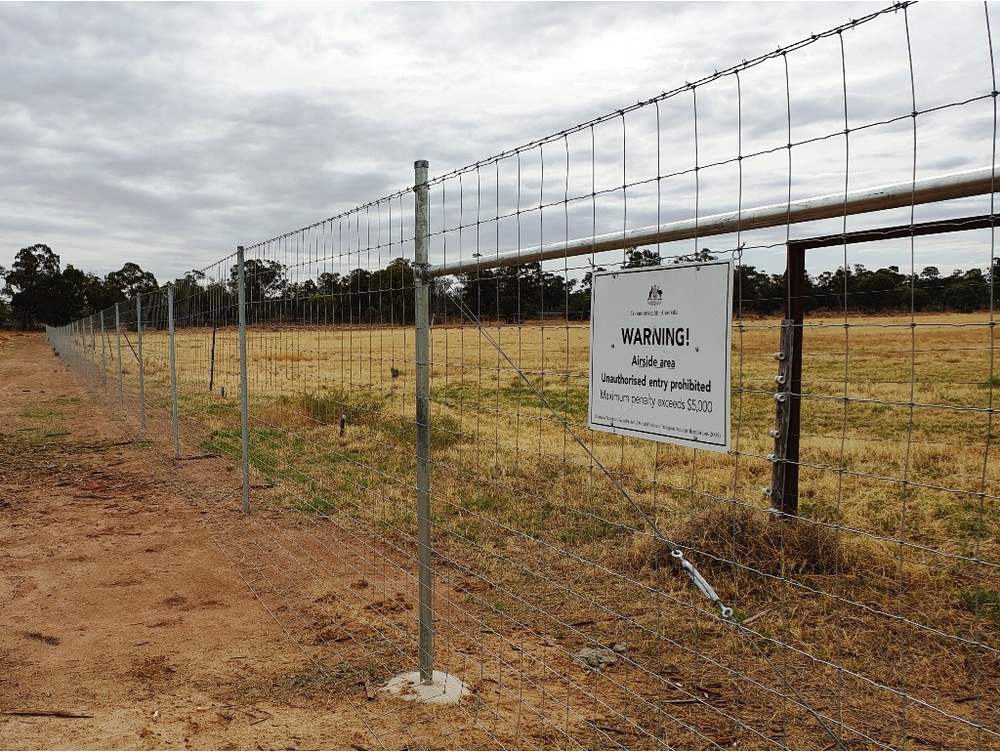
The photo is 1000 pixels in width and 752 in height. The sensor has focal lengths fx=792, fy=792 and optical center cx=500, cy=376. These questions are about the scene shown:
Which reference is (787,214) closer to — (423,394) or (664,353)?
(664,353)

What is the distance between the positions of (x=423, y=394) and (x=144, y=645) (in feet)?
7.43

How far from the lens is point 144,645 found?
444cm

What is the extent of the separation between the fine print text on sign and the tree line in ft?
0.32

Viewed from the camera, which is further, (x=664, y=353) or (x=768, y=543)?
(x=768, y=543)

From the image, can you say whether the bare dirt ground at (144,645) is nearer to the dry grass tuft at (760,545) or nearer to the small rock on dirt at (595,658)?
the small rock on dirt at (595,658)

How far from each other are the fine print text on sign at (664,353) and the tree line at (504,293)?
0.10m

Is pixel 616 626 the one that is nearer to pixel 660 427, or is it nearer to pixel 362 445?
pixel 660 427

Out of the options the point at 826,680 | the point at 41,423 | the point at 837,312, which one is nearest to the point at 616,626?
the point at 826,680

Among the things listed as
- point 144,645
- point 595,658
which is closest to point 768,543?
point 595,658

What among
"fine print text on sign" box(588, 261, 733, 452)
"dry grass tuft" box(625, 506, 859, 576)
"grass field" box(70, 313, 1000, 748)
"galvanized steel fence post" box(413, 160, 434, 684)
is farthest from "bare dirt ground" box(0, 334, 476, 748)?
"dry grass tuft" box(625, 506, 859, 576)

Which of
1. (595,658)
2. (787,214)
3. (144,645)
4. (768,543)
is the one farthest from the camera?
(768,543)

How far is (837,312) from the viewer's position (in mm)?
2541

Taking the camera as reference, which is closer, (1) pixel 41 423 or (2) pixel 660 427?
(2) pixel 660 427

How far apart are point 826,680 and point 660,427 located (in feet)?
7.49
